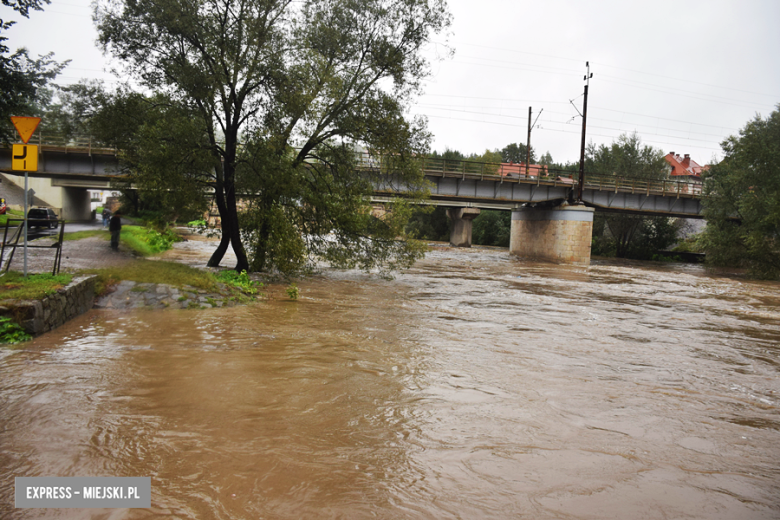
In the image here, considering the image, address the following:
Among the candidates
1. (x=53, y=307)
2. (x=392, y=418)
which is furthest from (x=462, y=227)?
(x=392, y=418)

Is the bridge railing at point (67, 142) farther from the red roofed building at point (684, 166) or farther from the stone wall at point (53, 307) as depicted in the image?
the red roofed building at point (684, 166)

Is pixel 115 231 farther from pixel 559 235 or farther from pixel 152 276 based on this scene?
pixel 559 235

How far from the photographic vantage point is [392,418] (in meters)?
6.46

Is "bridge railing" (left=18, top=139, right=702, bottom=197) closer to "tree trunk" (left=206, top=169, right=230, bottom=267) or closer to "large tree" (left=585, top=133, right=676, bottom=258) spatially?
"large tree" (left=585, top=133, right=676, bottom=258)

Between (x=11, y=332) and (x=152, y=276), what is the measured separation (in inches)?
223

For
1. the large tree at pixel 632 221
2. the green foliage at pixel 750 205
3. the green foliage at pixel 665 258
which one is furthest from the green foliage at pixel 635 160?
the green foliage at pixel 750 205

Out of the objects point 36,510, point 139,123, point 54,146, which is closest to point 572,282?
point 139,123

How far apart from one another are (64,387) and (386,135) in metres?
15.7

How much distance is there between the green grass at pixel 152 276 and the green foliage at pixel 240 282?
0.67 meters

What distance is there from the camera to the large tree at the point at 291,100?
17.5 metres

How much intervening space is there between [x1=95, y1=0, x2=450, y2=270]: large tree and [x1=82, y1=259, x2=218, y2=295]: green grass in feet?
9.58

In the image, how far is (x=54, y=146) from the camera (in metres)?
33.9

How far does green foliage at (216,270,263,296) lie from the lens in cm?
1609

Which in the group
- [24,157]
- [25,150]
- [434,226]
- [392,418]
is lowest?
[392,418]
